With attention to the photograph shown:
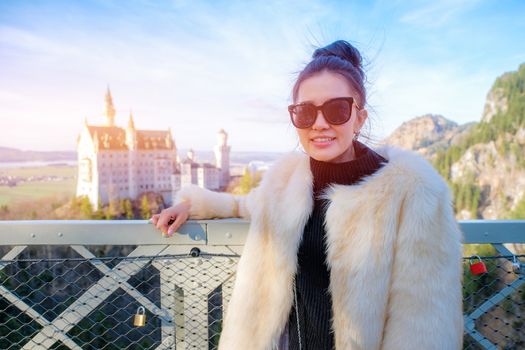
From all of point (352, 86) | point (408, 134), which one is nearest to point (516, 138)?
point (408, 134)

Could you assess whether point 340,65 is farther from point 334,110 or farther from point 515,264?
point 515,264

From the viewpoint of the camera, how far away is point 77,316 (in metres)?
1.40

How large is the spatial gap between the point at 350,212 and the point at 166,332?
0.77m

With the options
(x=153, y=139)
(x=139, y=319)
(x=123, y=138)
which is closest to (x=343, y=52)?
(x=139, y=319)

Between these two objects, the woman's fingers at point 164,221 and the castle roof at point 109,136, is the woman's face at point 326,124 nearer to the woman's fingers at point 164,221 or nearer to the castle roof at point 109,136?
the woman's fingers at point 164,221

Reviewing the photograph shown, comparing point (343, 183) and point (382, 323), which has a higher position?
point (343, 183)

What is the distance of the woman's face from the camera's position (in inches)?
45.7

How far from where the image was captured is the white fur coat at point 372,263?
100cm

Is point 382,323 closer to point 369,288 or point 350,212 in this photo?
point 369,288

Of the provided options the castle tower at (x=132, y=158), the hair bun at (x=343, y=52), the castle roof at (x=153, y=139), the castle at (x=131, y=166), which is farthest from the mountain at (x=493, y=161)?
the hair bun at (x=343, y=52)

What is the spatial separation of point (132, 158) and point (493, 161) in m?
43.6

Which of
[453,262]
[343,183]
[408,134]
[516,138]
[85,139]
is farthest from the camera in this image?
[408,134]

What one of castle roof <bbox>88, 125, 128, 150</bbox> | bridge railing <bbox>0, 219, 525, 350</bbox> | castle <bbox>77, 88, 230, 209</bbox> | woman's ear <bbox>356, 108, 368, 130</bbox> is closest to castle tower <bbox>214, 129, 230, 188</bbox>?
castle <bbox>77, 88, 230, 209</bbox>

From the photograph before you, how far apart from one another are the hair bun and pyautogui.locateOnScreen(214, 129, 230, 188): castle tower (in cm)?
4619
